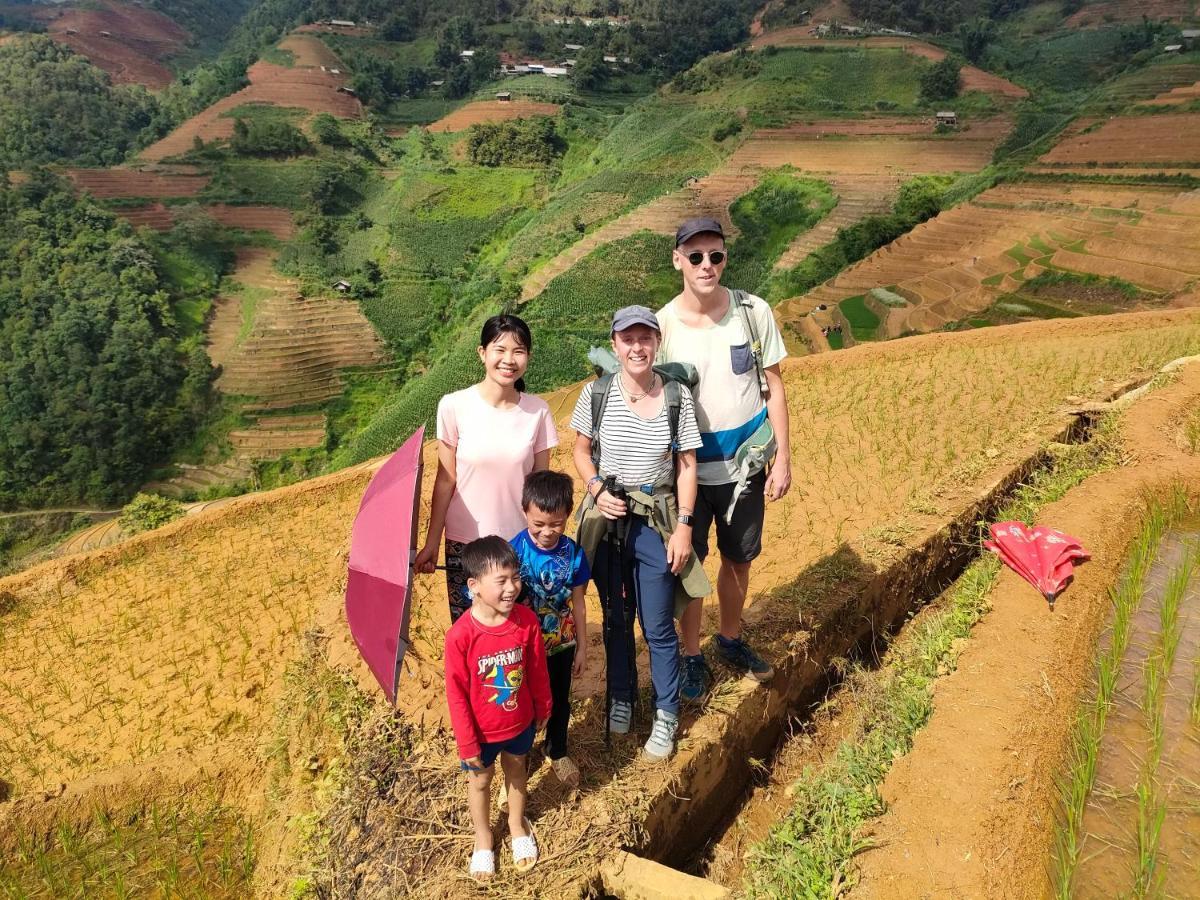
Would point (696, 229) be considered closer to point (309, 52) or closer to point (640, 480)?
point (640, 480)

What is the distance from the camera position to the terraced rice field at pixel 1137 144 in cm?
2464

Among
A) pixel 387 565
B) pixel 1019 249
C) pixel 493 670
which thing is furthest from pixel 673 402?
pixel 1019 249

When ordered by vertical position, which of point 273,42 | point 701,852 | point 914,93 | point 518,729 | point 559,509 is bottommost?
point 701,852

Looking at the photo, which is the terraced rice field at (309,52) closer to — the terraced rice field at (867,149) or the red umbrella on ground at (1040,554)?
the terraced rice field at (867,149)

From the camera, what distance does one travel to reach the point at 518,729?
2059 mm

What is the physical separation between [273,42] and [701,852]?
89.5 m

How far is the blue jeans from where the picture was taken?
2.32 m

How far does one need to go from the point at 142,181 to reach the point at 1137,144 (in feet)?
173

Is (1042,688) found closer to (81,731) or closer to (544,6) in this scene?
(81,731)

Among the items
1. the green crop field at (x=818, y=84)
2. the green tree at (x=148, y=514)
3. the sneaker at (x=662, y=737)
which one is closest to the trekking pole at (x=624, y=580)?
the sneaker at (x=662, y=737)

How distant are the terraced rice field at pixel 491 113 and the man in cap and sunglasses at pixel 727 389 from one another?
57458mm

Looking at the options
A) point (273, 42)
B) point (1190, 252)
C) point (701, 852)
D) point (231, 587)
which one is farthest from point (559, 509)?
point (273, 42)

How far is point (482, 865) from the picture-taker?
2172 millimetres

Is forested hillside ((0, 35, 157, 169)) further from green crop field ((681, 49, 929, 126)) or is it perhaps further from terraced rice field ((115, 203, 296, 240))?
green crop field ((681, 49, 929, 126))
